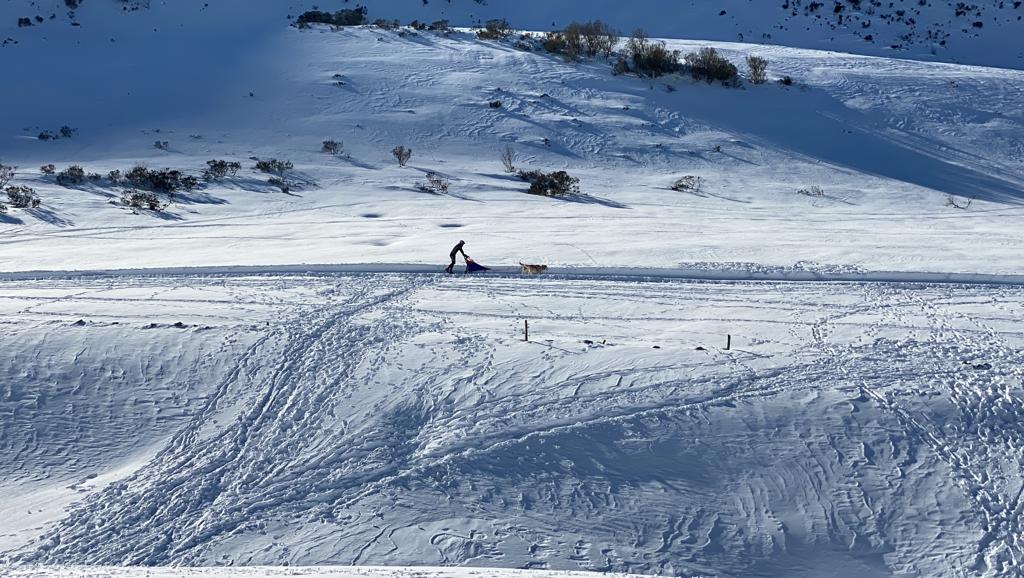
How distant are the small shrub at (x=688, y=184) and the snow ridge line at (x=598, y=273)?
373 inches

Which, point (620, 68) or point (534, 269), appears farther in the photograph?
point (620, 68)

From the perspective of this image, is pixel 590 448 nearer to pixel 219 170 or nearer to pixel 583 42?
pixel 219 170

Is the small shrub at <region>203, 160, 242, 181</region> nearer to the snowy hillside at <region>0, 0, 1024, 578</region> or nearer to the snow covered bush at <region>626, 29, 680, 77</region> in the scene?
the snowy hillside at <region>0, 0, 1024, 578</region>

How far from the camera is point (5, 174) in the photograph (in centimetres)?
2511

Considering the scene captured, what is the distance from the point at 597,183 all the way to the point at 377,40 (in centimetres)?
1770

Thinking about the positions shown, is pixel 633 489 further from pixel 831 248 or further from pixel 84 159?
pixel 84 159

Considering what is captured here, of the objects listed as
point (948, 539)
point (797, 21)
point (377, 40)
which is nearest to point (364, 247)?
point (948, 539)

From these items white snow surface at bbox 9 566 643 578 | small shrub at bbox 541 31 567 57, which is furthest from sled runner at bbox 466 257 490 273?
small shrub at bbox 541 31 567 57

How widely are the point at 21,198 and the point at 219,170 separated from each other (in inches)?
219

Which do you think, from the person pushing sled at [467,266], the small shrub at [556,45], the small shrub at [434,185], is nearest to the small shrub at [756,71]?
the small shrub at [556,45]

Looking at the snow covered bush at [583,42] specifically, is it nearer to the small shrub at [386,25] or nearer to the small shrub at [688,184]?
the small shrub at [386,25]

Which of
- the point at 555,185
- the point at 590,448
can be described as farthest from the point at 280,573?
the point at 555,185

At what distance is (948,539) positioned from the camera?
31.9 feet

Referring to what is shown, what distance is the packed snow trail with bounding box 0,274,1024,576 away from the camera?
9477mm
